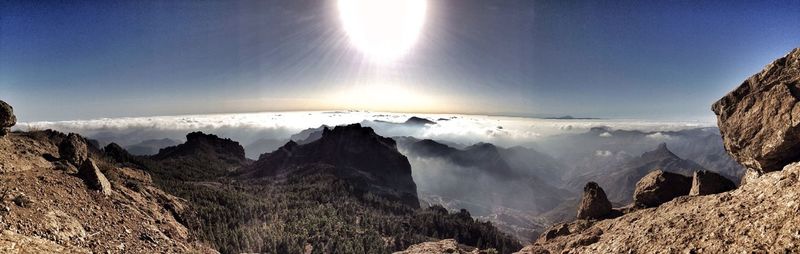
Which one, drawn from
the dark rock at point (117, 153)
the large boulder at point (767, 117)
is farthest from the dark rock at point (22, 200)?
the dark rock at point (117, 153)

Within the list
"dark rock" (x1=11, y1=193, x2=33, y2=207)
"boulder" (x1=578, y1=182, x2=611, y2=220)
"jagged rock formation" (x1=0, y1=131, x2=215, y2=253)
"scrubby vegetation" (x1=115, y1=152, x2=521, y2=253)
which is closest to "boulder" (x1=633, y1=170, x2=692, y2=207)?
"boulder" (x1=578, y1=182, x2=611, y2=220)

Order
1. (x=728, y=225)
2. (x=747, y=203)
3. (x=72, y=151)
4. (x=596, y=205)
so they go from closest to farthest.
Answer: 1. (x=728, y=225)
2. (x=747, y=203)
3. (x=596, y=205)
4. (x=72, y=151)

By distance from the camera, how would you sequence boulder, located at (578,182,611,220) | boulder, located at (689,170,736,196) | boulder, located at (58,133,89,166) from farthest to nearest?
boulder, located at (58,133,89,166)
boulder, located at (578,182,611,220)
boulder, located at (689,170,736,196)

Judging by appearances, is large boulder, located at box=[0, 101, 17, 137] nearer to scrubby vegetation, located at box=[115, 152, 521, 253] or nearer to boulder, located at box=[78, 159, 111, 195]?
boulder, located at box=[78, 159, 111, 195]

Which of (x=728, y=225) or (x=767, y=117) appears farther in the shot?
(x=767, y=117)

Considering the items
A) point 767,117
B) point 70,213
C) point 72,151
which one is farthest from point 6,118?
point 767,117

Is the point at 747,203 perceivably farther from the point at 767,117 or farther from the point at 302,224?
the point at 302,224

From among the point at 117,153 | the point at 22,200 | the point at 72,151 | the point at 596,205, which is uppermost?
the point at 72,151
